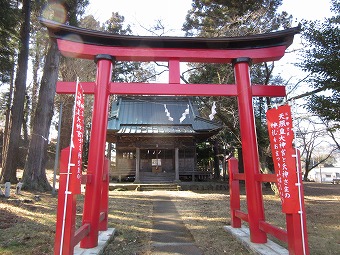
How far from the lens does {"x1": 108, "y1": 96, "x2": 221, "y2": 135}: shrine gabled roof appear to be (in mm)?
18422

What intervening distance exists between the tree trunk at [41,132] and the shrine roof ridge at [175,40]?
296 inches

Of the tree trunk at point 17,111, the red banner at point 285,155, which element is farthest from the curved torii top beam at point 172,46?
the tree trunk at point 17,111

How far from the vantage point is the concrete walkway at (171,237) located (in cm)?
467

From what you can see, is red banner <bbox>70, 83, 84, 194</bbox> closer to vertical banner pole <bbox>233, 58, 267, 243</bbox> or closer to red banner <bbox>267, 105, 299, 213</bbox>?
red banner <bbox>267, 105, 299, 213</bbox>

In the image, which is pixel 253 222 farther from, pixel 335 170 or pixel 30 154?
pixel 335 170

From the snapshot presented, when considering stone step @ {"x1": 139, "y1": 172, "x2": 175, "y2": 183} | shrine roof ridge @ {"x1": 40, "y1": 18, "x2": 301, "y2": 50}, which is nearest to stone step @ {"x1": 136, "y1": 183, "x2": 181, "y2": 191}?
stone step @ {"x1": 139, "y1": 172, "x2": 175, "y2": 183}

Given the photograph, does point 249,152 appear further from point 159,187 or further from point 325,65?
point 159,187

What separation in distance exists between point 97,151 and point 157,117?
53.0 ft

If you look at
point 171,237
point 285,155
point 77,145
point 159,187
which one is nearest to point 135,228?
point 171,237

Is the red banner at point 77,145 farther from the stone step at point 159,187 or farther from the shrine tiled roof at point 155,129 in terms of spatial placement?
the shrine tiled roof at point 155,129

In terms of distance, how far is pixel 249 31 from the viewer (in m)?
11.4

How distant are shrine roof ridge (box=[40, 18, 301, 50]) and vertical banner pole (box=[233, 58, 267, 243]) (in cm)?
40

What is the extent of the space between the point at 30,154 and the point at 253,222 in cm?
1004

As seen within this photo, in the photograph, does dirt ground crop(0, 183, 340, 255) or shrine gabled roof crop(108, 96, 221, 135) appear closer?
dirt ground crop(0, 183, 340, 255)
